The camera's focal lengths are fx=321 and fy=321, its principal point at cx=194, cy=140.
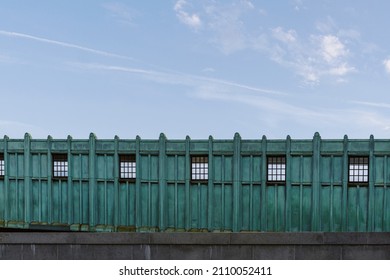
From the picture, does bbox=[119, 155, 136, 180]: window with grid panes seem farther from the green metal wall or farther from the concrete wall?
the concrete wall

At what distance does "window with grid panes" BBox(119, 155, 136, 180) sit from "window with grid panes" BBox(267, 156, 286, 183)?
23.4 ft

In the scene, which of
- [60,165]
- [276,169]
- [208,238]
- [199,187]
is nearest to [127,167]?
[60,165]

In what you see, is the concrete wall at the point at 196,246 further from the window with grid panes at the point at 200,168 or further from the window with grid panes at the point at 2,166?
the window with grid panes at the point at 2,166

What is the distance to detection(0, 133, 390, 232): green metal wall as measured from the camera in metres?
16.1

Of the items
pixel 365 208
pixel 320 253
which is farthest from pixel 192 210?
pixel 365 208

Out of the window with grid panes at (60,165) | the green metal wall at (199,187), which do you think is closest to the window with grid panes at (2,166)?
the green metal wall at (199,187)

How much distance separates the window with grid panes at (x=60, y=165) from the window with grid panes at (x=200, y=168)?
281 inches

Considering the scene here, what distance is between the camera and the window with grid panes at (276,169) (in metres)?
16.5

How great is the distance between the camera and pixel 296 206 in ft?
54.3

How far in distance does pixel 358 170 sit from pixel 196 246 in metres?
8.95

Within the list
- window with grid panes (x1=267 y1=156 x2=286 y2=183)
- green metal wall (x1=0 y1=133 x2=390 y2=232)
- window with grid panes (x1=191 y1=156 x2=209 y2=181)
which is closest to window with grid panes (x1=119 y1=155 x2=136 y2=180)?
green metal wall (x1=0 y1=133 x2=390 y2=232)

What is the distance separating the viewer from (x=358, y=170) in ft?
53.1

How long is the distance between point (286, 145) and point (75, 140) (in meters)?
11.3

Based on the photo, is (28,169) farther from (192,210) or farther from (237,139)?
(237,139)
